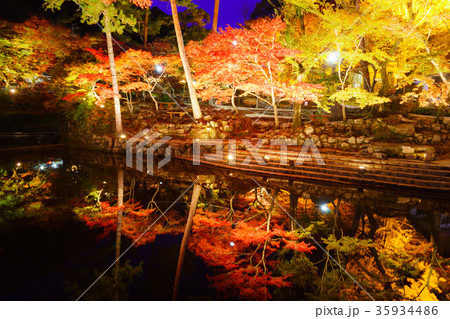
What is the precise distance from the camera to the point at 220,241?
541 cm

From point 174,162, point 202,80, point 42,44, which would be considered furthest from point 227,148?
point 42,44

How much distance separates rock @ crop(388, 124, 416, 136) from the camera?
10.3 metres

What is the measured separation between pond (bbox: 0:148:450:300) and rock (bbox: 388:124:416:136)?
3245mm

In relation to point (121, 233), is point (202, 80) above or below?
above

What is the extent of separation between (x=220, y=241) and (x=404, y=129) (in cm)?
961

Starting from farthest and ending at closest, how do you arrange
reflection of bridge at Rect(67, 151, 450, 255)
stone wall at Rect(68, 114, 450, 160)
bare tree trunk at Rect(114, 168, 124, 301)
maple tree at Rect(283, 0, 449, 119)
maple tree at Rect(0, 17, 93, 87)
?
maple tree at Rect(0, 17, 93, 87)
stone wall at Rect(68, 114, 450, 160)
maple tree at Rect(283, 0, 449, 119)
reflection of bridge at Rect(67, 151, 450, 255)
bare tree trunk at Rect(114, 168, 124, 301)

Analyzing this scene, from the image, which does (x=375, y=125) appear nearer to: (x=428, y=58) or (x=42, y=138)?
(x=428, y=58)

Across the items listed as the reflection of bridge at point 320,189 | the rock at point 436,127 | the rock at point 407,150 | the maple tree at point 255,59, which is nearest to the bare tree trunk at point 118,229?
the reflection of bridge at point 320,189

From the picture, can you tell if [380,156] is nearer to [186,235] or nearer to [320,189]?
[320,189]

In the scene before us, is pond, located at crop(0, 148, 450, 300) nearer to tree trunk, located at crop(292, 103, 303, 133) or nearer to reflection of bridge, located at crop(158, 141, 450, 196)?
reflection of bridge, located at crop(158, 141, 450, 196)

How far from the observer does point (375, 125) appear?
1080 centimetres

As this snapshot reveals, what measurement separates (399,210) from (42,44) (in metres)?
18.9

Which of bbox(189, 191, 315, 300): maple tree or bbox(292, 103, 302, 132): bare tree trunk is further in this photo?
bbox(292, 103, 302, 132): bare tree trunk

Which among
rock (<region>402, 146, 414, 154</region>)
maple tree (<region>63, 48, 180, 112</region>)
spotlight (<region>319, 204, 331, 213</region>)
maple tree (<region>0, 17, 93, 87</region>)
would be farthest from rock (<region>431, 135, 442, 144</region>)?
maple tree (<region>0, 17, 93, 87</region>)
